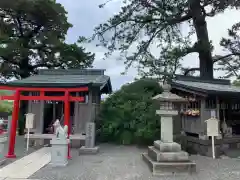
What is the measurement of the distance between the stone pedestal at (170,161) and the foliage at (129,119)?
3.73 meters

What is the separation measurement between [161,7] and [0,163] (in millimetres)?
12743

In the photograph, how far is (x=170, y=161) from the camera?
21.2 ft

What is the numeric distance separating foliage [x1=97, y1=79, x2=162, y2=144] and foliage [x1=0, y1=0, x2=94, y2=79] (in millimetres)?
6975

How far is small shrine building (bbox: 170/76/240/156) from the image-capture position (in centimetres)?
935

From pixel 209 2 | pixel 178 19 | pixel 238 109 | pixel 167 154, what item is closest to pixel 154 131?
pixel 167 154

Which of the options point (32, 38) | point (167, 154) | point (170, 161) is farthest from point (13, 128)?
point (32, 38)

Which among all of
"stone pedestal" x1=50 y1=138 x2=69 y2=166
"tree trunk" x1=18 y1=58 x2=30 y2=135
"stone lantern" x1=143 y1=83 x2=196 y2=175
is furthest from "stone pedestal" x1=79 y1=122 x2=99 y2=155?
"tree trunk" x1=18 y1=58 x2=30 y2=135

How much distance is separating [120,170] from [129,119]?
201 inches

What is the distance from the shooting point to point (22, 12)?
15914mm

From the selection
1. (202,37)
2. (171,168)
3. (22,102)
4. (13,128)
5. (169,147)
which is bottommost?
(171,168)

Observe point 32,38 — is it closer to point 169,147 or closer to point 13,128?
point 13,128

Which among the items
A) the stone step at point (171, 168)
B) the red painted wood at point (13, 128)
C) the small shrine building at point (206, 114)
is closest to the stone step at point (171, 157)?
the stone step at point (171, 168)

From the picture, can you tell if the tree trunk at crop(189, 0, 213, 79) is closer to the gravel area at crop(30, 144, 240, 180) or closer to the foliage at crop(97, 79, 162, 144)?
the foliage at crop(97, 79, 162, 144)

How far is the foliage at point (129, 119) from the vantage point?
1080cm
